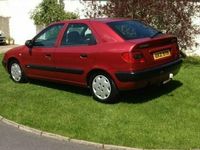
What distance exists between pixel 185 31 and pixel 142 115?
619cm

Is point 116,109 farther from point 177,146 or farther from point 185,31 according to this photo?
point 185,31

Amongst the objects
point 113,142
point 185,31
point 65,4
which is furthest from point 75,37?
point 65,4

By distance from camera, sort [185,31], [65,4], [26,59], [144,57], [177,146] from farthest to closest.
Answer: [65,4], [185,31], [26,59], [144,57], [177,146]

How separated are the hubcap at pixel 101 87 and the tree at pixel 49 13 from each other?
375 inches

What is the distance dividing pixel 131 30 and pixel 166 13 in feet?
15.5

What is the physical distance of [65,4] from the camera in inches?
760

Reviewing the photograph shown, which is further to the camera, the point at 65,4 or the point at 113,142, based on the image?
the point at 65,4

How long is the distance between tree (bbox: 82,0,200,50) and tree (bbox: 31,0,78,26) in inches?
191

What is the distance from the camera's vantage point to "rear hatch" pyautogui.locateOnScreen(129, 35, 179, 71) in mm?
8461

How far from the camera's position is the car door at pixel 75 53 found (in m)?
9.20

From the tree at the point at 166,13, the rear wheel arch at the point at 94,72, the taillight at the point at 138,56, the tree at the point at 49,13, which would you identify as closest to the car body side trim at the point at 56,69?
the rear wheel arch at the point at 94,72

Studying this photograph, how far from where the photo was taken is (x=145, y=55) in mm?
8555

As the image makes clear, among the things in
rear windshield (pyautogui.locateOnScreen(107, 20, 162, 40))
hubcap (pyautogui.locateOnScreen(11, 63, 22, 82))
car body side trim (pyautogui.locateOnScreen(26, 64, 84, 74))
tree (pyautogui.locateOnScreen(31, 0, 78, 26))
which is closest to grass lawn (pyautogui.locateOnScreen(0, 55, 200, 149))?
hubcap (pyautogui.locateOnScreen(11, 63, 22, 82))

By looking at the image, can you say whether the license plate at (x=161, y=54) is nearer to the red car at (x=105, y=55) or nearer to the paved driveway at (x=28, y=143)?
the red car at (x=105, y=55)
